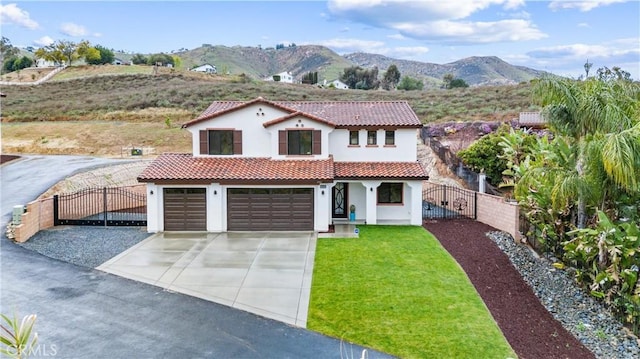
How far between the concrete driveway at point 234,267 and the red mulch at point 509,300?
5.43 m

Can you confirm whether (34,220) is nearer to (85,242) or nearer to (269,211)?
(85,242)

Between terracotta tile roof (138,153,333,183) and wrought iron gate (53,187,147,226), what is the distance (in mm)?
2997

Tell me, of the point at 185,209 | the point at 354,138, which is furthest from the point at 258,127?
the point at 185,209

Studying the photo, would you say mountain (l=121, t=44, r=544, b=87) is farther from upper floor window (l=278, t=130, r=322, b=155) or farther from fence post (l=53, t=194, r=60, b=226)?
fence post (l=53, t=194, r=60, b=226)

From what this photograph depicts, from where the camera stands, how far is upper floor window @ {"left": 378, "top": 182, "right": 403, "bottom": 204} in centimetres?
2352

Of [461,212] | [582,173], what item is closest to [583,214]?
[582,173]

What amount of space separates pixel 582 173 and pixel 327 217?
10859 millimetres

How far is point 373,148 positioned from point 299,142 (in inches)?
155

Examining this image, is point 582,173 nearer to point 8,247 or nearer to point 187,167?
point 187,167

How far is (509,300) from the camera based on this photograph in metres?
13.9

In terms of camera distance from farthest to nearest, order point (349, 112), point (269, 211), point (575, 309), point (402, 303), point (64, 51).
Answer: point (64, 51) → point (349, 112) → point (269, 211) → point (575, 309) → point (402, 303)

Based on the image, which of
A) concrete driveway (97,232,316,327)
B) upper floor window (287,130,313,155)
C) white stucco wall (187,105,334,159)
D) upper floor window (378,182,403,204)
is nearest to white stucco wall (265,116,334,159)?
white stucco wall (187,105,334,159)

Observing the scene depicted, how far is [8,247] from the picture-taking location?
17.6m

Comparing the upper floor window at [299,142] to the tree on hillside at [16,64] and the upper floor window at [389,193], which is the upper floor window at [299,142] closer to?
the upper floor window at [389,193]
